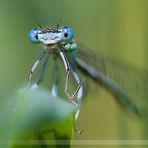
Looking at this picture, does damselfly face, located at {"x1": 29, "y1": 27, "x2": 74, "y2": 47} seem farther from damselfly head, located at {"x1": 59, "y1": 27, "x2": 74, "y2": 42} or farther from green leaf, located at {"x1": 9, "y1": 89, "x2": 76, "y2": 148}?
green leaf, located at {"x1": 9, "y1": 89, "x2": 76, "y2": 148}

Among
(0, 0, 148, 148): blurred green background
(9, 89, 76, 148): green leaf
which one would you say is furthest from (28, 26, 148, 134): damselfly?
(9, 89, 76, 148): green leaf

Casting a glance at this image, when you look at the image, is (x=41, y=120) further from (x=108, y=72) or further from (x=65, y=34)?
(x=108, y=72)

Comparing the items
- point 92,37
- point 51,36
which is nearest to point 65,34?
point 51,36

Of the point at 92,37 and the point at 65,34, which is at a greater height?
the point at 65,34

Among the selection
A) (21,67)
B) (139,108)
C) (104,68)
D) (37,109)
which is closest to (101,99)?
(139,108)

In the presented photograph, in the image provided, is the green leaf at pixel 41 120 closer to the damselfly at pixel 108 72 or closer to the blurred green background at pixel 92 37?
the damselfly at pixel 108 72

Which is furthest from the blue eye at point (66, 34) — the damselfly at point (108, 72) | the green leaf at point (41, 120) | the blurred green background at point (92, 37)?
the green leaf at point (41, 120)

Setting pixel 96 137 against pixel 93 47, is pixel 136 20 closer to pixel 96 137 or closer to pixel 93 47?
pixel 93 47
